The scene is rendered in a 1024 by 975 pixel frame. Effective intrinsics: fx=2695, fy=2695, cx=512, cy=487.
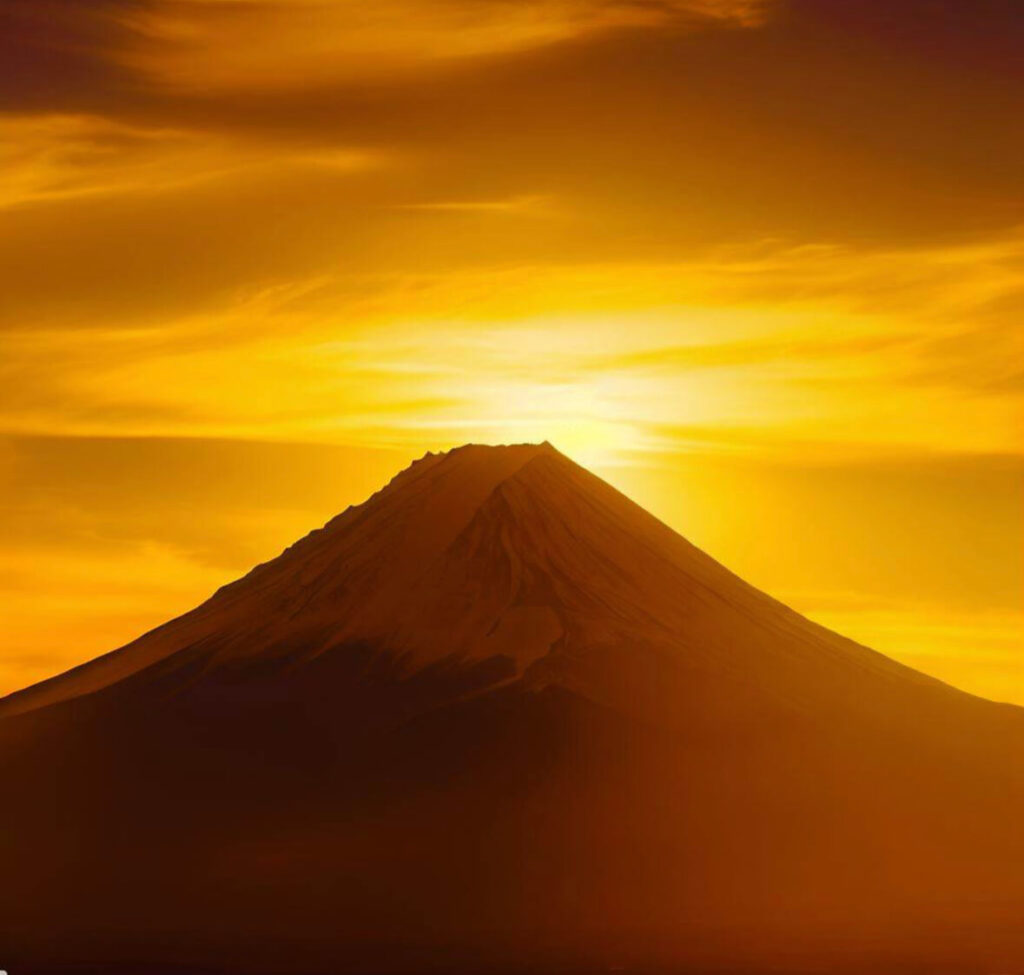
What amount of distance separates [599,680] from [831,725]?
1217cm

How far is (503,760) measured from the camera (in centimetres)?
13050

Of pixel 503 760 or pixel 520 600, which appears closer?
pixel 503 760

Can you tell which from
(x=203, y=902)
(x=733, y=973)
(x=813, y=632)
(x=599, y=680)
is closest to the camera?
(x=733, y=973)

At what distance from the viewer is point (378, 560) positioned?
452 feet

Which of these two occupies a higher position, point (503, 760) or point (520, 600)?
point (520, 600)

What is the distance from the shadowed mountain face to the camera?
122625mm

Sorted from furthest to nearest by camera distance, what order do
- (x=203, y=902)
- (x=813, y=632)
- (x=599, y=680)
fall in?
(x=813, y=632) < (x=599, y=680) < (x=203, y=902)

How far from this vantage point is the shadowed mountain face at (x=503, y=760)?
123 meters

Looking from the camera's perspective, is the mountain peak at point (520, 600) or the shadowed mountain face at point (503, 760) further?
the mountain peak at point (520, 600)

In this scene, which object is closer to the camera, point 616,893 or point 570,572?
point 616,893

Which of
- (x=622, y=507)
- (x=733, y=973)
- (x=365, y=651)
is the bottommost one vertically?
(x=733, y=973)

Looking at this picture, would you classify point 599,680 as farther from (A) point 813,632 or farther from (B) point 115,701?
(B) point 115,701

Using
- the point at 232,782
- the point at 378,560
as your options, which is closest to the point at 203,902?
the point at 232,782

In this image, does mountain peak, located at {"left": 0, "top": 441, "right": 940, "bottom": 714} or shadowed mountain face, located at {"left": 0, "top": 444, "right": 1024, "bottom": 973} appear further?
mountain peak, located at {"left": 0, "top": 441, "right": 940, "bottom": 714}
